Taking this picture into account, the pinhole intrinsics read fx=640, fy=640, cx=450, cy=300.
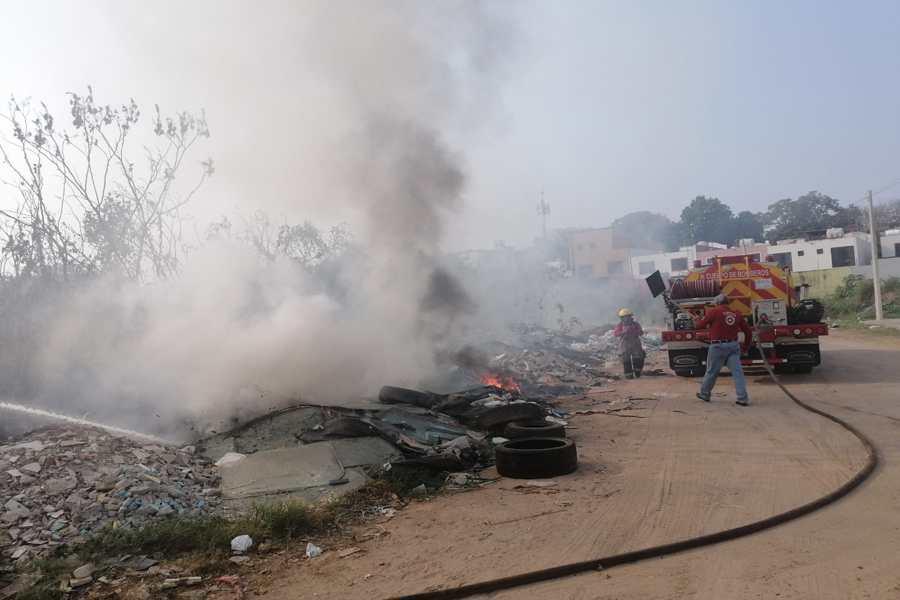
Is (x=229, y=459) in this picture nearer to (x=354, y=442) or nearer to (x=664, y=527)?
(x=354, y=442)

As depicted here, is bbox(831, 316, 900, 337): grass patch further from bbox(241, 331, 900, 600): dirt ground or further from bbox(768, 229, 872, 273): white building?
bbox(241, 331, 900, 600): dirt ground

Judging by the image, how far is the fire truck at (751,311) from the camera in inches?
452

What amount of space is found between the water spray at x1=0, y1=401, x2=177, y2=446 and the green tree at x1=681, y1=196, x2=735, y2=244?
66.9 m

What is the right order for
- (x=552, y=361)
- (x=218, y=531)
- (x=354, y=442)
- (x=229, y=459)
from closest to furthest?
(x=218, y=531)
(x=229, y=459)
(x=354, y=442)
(x=552, y=361)

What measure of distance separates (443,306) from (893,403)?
7.58 metres

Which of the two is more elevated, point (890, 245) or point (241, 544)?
point (890, 245)

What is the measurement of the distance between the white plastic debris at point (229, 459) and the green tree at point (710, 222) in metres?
66.9

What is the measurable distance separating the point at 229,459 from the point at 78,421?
225 centimetres

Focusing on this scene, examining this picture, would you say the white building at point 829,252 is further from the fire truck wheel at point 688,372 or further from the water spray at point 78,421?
the water spray at point 78,421

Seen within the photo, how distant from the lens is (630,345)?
45.1 feet

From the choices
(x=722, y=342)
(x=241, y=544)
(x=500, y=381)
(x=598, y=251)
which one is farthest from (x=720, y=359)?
(x=598, y=251)

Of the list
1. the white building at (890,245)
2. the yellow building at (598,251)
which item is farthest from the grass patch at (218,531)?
the white building at (890,245)

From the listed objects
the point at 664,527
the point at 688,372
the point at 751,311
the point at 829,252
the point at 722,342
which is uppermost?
the point at 829,252

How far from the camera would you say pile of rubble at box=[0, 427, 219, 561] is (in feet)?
15.9
